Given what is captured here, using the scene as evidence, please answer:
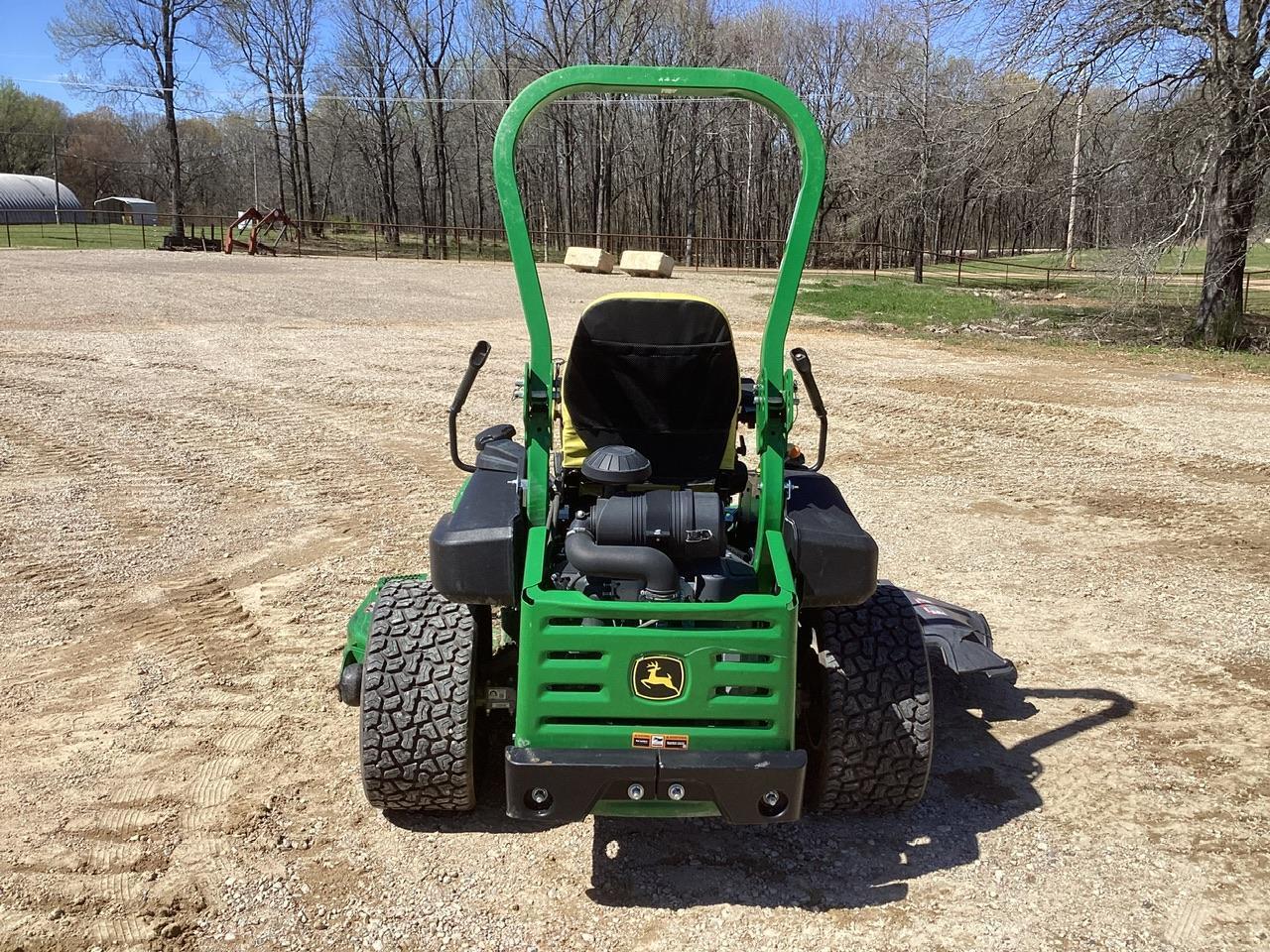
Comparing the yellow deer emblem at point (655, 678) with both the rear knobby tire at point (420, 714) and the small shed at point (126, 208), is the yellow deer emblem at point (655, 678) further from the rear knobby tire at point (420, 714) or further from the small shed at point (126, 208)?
the small shed at point (126, 208)

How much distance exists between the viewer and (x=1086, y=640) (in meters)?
5.19

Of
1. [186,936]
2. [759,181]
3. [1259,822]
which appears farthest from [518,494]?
[759,181]

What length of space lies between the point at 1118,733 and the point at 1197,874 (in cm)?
96

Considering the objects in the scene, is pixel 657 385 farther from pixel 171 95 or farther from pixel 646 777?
pixel 171 95

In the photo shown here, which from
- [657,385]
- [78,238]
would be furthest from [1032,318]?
[78,238]

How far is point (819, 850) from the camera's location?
3414mm

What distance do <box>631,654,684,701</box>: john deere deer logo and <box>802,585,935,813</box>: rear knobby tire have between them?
0.68 m

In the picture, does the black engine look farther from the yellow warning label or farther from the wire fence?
the wire fence

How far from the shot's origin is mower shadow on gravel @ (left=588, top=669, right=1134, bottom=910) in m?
3.20

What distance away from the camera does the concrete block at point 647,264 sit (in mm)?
32094

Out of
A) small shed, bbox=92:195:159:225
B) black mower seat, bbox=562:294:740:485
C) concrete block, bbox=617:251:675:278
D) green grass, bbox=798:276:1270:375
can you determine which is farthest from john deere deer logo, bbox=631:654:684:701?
small shed, bbox=92:195:159:225

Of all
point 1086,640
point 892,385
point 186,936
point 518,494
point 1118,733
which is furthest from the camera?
point 892,385

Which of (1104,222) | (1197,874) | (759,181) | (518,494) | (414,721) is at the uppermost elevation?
(759,181)

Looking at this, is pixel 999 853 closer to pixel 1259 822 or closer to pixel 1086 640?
pixel 1259 822
